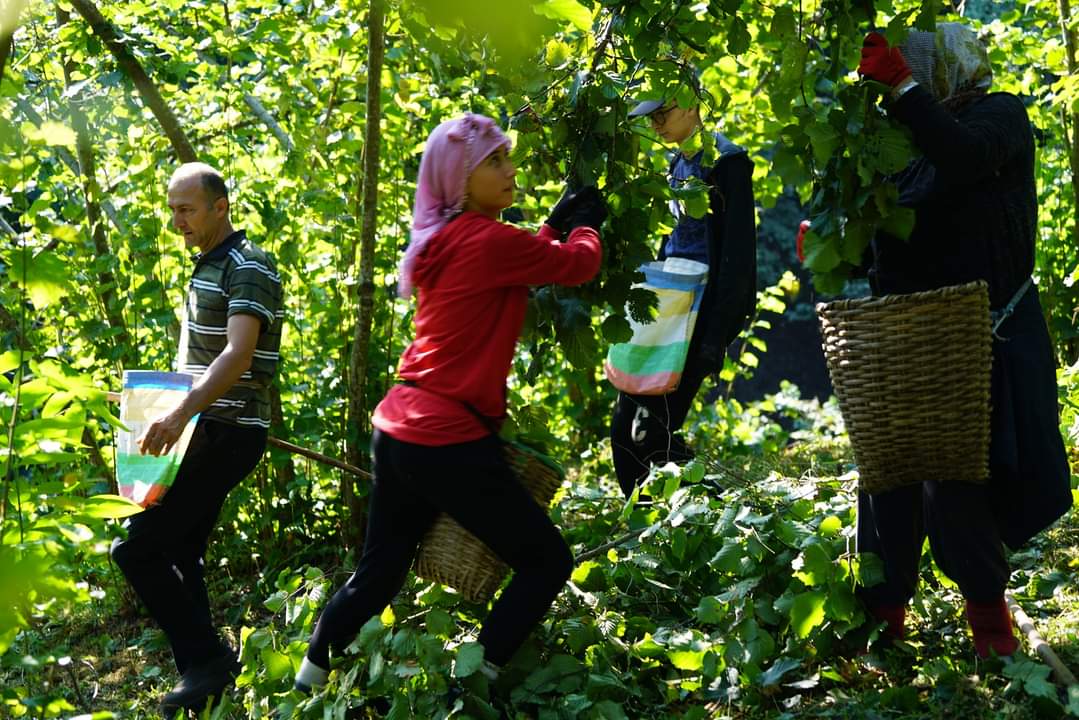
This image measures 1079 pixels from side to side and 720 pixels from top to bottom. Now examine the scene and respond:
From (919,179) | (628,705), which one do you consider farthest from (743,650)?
(919,179)

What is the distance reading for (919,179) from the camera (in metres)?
3.00

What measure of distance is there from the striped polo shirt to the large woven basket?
172 cm

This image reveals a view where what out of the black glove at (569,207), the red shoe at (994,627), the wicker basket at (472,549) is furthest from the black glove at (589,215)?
the red shoe at (994,627)

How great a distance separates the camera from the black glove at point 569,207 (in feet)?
11.2

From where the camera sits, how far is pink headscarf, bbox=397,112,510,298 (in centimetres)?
303

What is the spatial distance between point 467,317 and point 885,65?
115 cm

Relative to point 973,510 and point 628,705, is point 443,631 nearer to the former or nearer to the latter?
point 628,705

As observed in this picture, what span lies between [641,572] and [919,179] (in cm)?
156

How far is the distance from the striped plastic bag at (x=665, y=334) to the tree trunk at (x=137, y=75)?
202 centimetres

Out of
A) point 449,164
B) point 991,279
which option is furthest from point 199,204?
point 991,279

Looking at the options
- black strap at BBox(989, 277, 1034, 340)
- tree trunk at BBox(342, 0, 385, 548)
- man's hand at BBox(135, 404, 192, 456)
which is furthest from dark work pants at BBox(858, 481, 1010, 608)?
tree trunk at BBox(342, 0, 385, 548)

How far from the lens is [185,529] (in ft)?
12.3

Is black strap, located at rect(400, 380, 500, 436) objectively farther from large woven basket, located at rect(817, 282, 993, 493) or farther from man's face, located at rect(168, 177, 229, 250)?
man's face, located at rect(168, 177, 229, 250)

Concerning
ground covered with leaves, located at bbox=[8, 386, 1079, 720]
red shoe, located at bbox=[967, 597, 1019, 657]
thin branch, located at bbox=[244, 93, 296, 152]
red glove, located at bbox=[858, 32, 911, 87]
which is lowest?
ground covered with leaves, located at bbox=[8, 386, 1079, 720]
